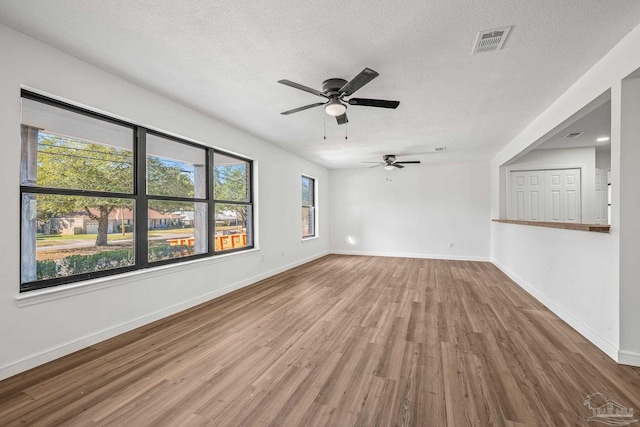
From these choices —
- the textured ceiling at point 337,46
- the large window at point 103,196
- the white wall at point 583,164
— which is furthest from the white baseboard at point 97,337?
the white wall at point 583,164

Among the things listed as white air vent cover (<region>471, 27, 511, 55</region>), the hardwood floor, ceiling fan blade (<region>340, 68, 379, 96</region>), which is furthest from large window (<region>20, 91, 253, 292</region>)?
white air vent cover (<region>471, 27, 511, 55</region>)

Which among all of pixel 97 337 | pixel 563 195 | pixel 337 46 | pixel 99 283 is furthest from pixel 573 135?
pixel 97 337

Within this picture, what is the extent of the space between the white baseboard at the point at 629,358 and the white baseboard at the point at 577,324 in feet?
0.07

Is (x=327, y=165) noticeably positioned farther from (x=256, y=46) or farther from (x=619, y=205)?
(x=619, y=205)

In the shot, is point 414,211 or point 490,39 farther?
point 414,211

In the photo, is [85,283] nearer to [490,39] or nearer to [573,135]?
[490,39]

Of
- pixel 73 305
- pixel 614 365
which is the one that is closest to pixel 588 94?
pixel 614 365

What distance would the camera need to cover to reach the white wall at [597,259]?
2205 millimetres

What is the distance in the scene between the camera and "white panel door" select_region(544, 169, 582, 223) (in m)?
5.49

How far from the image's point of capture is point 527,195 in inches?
231

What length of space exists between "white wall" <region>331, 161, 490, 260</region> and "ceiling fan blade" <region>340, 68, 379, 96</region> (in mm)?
5593

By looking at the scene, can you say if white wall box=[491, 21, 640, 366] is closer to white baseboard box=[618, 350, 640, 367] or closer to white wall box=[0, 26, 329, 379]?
white baseboard box=[618, 350, 640, 367]

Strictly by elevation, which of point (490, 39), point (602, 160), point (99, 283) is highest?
point (490, 39)

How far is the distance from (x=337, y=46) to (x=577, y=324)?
3.64 m
